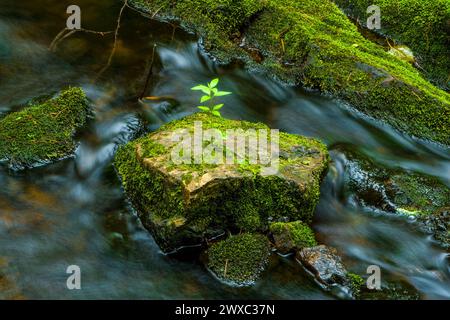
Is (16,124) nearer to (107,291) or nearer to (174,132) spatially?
(174,132)

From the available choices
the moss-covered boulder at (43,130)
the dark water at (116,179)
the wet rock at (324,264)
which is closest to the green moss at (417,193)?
the dark water at (116,179)

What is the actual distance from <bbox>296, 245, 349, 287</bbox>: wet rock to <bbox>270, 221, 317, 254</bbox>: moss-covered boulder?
2.9 inches

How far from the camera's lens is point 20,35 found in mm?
7738

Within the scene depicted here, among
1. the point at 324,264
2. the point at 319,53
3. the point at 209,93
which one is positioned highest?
the point at 319,53

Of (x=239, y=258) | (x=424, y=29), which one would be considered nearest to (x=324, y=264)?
(x=239, y=258)

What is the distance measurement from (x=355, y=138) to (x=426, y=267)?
212 centimetres

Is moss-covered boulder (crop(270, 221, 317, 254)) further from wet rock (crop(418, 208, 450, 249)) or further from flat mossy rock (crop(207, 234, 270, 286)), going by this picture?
wet rock (crop(418, 208, 450, 249))

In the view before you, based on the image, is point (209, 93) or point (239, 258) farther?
point (209, 93)

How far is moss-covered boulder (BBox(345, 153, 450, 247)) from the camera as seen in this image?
5.66m

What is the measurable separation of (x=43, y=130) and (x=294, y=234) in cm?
298

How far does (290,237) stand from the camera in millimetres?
5117

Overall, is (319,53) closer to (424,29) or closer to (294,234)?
(424,29)

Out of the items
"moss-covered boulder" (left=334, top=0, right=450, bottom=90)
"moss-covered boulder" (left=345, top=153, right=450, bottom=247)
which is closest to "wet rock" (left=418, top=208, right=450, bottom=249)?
"moss-covered boulder" (left=345, top=153, right=450, bottom=247)

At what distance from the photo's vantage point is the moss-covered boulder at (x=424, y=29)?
840cm
